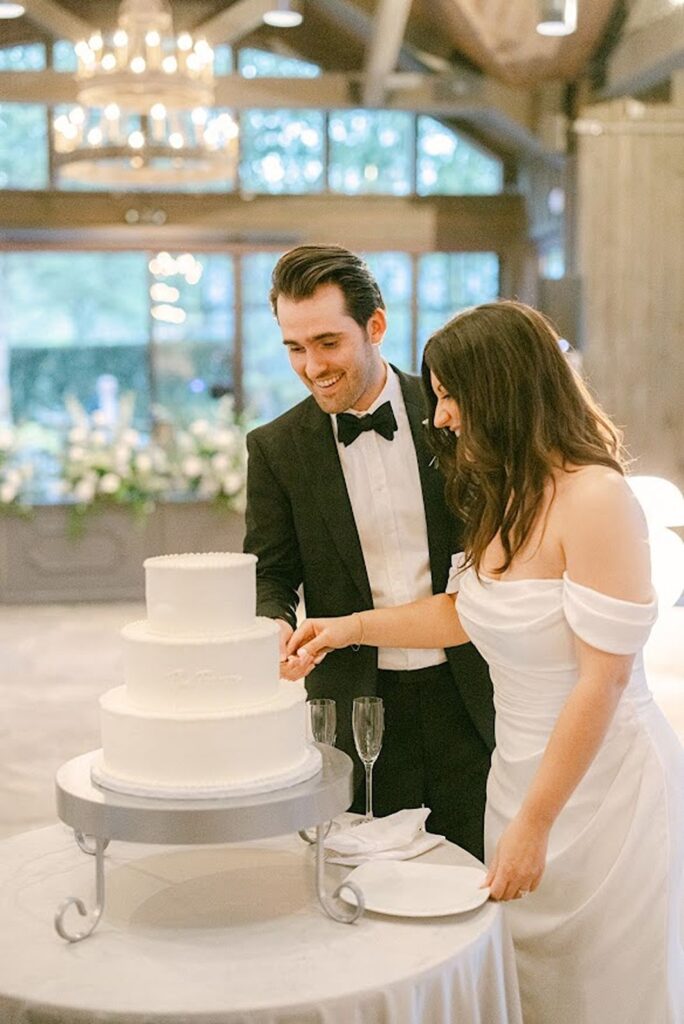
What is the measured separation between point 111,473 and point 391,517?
7397 mm

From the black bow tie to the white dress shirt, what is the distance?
0.02 m

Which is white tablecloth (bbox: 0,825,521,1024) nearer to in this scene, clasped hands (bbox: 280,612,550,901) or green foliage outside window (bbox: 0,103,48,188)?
clasped hands (bbox: 280,612,550,901)

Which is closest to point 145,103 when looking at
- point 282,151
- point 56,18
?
point 56,18

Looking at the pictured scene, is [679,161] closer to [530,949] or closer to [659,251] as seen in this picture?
[659,251]

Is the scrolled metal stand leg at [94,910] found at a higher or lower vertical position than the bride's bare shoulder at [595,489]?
lower

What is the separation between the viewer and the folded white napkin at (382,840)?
2.36 meters

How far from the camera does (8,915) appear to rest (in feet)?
7.06

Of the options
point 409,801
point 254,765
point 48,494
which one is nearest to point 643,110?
point 48,494

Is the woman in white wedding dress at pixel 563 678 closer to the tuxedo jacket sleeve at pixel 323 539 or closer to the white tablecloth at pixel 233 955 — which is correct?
the white tablecloth at pixel 233 955

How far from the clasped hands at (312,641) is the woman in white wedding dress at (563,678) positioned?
25cm

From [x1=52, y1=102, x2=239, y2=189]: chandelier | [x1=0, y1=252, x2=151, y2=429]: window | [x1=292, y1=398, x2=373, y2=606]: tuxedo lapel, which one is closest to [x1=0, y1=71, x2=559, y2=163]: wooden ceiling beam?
[x1=0, y1=252, x2=151, y2=429]: window

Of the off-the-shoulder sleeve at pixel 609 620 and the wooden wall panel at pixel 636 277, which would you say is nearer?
the off-the-shoulder sleeve at pixel 609 620

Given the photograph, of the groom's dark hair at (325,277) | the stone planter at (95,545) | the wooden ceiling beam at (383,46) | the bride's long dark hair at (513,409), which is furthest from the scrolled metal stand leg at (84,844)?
the stone planter at (95,545)

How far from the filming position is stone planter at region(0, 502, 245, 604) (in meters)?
10.0
